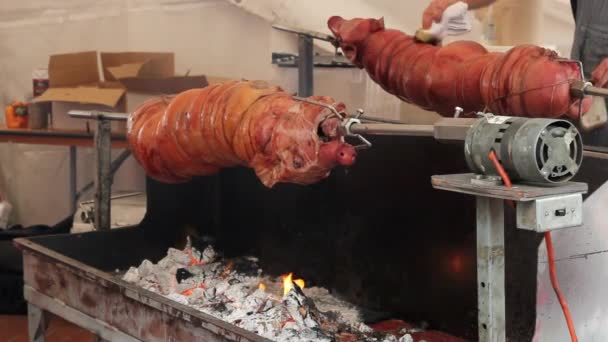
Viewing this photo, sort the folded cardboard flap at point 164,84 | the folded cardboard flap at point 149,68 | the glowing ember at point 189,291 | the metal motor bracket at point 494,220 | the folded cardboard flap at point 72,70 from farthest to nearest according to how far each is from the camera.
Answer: the folded cardboard flap at point 72,70
the folded cardboard flap at point 149,68
the folded cardboard flap at point 164,84
the glowing ember at point 189,291
the metal motor bracket at point 494,220

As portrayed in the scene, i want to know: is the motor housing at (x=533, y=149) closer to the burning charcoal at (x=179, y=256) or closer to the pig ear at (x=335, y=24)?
the pig ear at (x=335, y=24)

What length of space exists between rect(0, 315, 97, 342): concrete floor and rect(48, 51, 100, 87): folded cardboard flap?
1506 mm

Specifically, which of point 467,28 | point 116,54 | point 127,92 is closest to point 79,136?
point 127,92

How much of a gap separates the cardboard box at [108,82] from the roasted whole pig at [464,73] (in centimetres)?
239

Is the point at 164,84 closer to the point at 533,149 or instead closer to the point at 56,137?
the point at 56,137

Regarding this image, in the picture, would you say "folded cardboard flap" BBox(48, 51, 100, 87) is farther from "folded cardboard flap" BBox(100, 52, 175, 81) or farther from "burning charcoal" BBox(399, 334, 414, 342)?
"burning charcoal" BBox(399, 334, 414, 342)

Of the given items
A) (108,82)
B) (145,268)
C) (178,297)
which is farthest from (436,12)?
(108,82)

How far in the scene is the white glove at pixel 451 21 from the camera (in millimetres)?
2068

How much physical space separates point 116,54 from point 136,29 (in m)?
0.21

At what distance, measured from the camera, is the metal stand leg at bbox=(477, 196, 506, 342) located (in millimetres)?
1225

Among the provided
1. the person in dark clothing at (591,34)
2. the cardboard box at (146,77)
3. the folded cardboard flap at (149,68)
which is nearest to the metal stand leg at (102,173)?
the person in dark clothing at (591,34)

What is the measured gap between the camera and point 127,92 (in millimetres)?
4555

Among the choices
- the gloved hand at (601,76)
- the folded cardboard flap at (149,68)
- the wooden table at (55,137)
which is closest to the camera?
the gloved hand at (601,76)

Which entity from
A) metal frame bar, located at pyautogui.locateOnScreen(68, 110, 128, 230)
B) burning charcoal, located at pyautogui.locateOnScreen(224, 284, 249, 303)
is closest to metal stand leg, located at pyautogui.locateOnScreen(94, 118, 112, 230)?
metal frame bar, located at pyautogui.locateOnScreen(68, 110, 128, 230)
